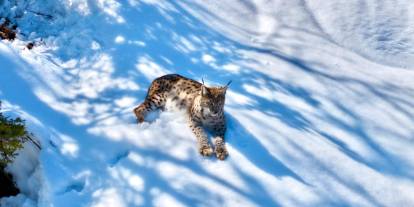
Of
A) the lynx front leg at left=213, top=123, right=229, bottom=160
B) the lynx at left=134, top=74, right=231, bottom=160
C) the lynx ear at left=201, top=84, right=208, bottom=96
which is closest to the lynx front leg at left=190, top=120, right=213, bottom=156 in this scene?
the lynx at left=134, top=74, right=231, bottom=160

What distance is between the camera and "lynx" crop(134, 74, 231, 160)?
6.18 m

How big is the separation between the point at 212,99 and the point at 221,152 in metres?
0.74

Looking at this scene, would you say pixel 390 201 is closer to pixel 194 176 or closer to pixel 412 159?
pixel 412 159

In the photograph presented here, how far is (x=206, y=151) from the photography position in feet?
20.0

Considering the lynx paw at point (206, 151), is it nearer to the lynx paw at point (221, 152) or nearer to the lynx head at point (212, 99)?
the lynx paw at point (221, 152)

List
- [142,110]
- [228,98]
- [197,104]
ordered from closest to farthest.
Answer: [197,104], [142,110], [228,98]

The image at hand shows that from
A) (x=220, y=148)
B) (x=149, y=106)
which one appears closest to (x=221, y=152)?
(x=220, y=148)

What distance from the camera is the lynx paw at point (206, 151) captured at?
20.0ft

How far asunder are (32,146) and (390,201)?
462cm

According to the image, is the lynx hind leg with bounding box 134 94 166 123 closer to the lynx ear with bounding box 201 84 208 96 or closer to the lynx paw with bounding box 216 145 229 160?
the lynx ear with bounding box 201 84 208 96

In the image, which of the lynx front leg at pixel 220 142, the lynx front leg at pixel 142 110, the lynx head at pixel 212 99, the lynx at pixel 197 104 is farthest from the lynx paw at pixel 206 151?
the lynx front leg at pixel 142 110

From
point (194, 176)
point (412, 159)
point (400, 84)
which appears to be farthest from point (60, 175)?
point (400, 84)

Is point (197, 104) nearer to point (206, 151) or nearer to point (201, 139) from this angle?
point (201, 139)

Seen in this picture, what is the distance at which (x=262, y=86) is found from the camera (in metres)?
7.75
